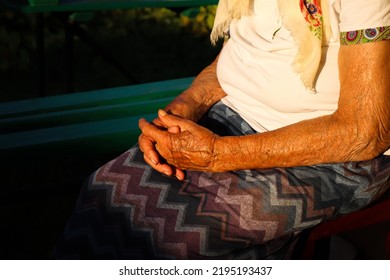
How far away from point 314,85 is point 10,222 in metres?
2.01

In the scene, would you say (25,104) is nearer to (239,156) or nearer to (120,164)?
(120,164)

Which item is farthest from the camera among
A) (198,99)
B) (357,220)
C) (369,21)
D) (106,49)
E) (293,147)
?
(106,49)

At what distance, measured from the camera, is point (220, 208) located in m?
2.52

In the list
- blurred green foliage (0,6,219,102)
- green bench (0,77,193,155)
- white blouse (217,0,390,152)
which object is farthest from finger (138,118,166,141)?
blurred green foliage (0,6,219,102)

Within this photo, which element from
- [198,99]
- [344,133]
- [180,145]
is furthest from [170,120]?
[344,133]

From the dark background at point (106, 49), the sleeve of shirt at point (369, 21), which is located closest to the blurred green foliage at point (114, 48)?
the dark background at point (106, 49)

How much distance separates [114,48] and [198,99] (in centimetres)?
358

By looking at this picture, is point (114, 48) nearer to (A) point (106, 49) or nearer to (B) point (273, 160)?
(A) point (106, 49)

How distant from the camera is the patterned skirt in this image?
8.27ft

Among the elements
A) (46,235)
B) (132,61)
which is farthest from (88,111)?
(132,61)

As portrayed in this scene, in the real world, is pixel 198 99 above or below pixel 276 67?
below

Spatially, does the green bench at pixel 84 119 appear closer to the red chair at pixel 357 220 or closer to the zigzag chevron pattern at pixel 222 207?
the zigzag chevron pattern at pixel 222 207

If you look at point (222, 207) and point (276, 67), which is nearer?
point (222, 207)

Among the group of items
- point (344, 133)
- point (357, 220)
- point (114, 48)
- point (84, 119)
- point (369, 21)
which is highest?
point (369, 21)
